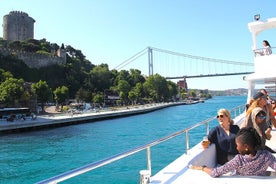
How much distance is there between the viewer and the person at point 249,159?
2811mm

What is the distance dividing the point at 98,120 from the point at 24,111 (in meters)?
9.89

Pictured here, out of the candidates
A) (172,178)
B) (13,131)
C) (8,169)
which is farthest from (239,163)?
(13,131)

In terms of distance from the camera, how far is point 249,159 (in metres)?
3.07

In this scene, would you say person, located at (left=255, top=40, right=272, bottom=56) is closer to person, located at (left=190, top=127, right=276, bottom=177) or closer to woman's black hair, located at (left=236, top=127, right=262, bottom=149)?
person, located at (left=190, top=127, right=276, bottom=177)

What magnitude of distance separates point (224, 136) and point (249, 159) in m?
1.27

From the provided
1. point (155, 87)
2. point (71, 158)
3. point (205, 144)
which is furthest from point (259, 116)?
point (155, 87)

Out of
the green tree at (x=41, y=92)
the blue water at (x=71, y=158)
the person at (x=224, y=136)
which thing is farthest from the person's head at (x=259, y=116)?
the green tree at (x=41, y=92)

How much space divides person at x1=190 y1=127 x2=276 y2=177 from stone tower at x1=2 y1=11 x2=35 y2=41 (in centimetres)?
11110

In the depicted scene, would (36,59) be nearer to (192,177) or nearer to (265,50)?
(265,50)

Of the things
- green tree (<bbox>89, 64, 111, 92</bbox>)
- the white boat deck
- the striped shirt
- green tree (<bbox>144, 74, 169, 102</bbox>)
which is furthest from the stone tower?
the striped shirt

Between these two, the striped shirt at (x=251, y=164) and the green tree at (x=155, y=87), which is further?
the green tree at (x=155, y=87)

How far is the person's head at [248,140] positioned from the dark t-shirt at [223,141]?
1381 millimetres

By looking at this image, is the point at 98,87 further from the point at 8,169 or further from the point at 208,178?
the point at 208,178

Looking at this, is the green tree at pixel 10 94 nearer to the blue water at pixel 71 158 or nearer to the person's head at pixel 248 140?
the blue water at pixel 71 158
